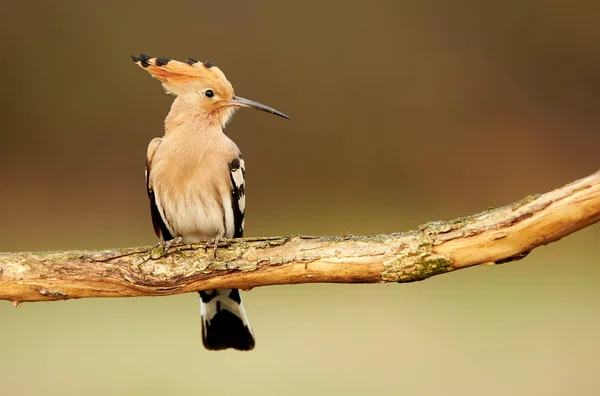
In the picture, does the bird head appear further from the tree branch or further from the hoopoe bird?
the tree branch

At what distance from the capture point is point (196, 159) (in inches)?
65.5

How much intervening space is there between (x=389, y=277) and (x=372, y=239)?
0.23 feet

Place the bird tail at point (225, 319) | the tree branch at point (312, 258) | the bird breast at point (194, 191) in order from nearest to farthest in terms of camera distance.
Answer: the tree branch at point (312, 258)
the bird breast at point (194, 191)
the bird tail at point (225, 319)

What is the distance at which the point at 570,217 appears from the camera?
1141 millimetres

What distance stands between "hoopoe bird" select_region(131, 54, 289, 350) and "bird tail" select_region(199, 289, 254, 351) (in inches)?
6.3

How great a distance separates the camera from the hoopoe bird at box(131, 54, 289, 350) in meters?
1.67

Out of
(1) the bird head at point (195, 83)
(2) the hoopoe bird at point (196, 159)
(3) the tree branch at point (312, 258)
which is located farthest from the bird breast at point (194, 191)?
(3) the tree branch at point (312, 258)

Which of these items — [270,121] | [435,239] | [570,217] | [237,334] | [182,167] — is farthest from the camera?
[270,121]

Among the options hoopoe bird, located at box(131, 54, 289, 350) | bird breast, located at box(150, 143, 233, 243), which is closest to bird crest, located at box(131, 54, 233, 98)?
hoopoe bird, located at box(131, 54, 289, 350)

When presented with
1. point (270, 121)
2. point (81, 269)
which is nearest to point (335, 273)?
point (81, 269)

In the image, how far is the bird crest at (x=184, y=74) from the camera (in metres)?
1.69

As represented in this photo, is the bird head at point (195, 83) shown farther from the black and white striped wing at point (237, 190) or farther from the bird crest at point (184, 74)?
the black and white striped wing at point (237, 190)

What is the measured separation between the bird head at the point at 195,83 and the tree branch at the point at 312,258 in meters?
0.40

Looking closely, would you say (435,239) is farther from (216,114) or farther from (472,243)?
(216,114)
